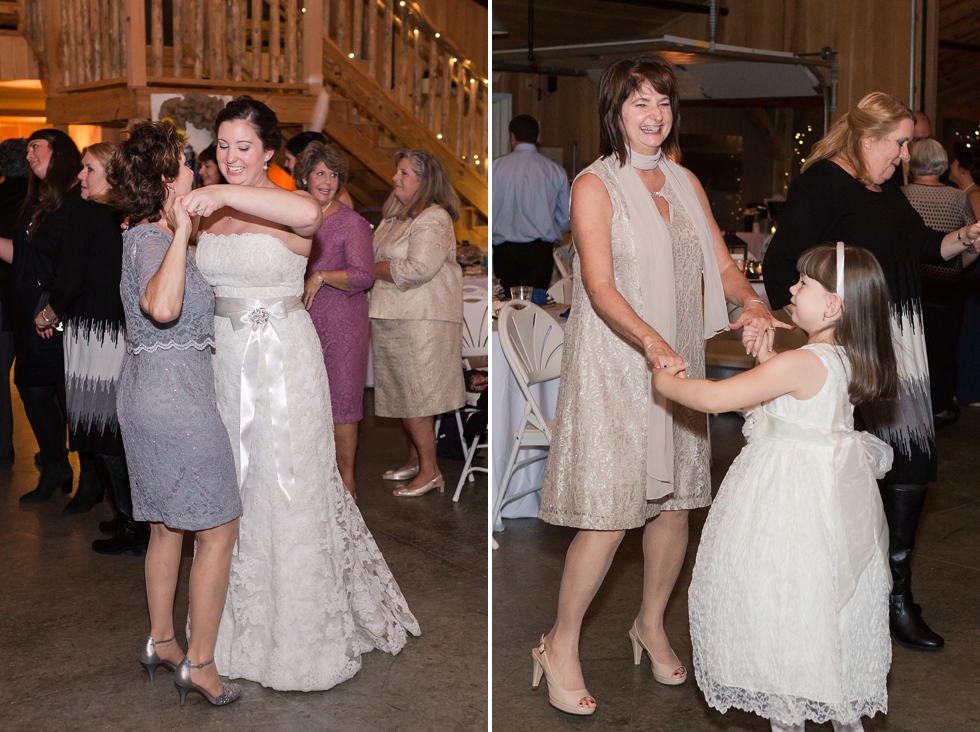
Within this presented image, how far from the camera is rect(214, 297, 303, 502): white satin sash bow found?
264 cm

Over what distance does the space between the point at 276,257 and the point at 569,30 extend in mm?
6999

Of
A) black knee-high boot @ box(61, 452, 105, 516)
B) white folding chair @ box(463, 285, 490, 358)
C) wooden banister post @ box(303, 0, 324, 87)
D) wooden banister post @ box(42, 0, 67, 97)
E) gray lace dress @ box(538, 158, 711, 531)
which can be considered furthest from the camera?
wooden banister post @ box(42, 0, 67, 97)

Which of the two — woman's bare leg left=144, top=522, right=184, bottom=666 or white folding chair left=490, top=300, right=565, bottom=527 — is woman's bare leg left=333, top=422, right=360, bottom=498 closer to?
white folding chair left=490, top=300, right=565, bottom=527

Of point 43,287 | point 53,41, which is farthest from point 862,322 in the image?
point 53,41

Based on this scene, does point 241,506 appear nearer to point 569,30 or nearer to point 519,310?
point 519,310

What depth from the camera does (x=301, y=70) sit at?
25.4 ft

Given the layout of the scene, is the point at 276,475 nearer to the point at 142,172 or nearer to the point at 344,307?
the point at 142,172

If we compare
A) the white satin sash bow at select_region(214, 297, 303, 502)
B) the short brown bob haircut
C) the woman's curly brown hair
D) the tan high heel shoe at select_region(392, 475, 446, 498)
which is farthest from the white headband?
the tan high heel shoe at select_region(392, 475, 446, 498)

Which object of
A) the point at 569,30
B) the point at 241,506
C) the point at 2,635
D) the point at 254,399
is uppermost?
the point at 569,30

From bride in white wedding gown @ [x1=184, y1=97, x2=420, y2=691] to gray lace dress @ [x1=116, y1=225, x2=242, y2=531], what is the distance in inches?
4.6

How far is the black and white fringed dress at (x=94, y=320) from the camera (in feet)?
12.4

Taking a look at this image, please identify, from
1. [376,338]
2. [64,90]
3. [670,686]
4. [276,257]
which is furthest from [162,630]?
[64,90]

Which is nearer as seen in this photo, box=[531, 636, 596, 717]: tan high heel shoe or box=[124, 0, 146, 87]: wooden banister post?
box=[531, 636, 596, 717]: tan high heel shoe

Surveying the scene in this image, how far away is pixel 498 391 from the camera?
4.06m
